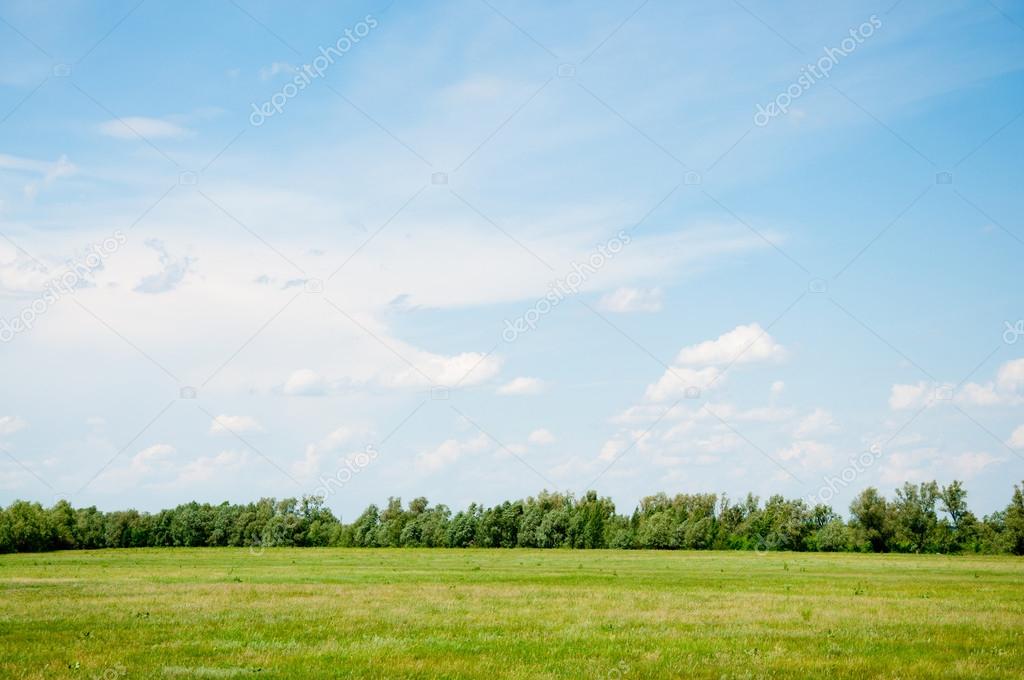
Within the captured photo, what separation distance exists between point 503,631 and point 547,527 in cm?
11407

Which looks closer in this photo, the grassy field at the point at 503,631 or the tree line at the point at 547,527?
the grassy field at the point at 503,631

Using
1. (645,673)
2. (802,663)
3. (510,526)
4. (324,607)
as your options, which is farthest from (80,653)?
(510,526)

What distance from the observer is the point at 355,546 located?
14150 centimetres

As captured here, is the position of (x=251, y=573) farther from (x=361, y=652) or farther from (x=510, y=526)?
(x=510, y=526)

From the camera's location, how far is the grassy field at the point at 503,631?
61.6ft

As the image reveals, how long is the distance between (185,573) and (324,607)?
28.2 metres

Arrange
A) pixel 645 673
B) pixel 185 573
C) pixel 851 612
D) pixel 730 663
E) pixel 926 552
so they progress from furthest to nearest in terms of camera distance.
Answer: pixel 926 552, pixel 185 573, pixel 851 612, pixel 730 663, pixel 645 673

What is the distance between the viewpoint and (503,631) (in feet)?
80.4

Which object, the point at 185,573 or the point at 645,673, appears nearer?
the point at 645,673

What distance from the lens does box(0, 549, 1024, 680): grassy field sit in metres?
18.8

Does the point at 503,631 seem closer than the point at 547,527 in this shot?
Yes

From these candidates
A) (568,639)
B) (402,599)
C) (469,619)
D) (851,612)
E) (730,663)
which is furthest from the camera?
(402,599)

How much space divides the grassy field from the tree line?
91.8 meters

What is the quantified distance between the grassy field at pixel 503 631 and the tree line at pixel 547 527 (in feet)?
301
